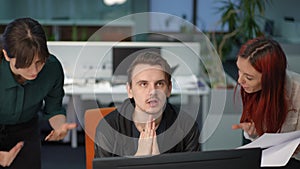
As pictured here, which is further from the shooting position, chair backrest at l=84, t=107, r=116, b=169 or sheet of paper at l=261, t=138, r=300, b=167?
chair backrest at l=84, t=107, r=116, b=169

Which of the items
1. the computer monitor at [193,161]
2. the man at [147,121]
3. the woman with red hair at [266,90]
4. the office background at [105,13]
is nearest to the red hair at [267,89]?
the woman with red hair at [266,90]

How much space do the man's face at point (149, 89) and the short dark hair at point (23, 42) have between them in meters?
0.34

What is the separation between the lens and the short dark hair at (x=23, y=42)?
1408 mm

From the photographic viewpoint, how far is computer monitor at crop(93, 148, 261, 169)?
34.9 inches

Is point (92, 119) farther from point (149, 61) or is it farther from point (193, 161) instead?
point (193, 161)

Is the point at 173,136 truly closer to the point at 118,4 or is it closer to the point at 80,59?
the point at 80,59

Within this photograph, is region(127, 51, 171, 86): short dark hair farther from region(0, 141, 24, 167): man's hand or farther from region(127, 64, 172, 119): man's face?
region(0, 141, 24, 167): man's hand

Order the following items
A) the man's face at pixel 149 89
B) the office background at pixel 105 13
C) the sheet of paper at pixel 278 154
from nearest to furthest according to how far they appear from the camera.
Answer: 1. the sheet of paper at pixel 278 154
2. the man's face at pixel 149 89
3. the office background at pixel 105 13

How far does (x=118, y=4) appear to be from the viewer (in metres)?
7.57

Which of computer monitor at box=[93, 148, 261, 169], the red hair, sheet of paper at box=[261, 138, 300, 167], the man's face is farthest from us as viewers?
the red hair

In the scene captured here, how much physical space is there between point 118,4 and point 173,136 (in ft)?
21.0

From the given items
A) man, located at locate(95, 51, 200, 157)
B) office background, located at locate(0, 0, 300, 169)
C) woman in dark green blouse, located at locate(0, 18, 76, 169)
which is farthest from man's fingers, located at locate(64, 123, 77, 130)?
office background, located at locate(0, 0, 300, 169)

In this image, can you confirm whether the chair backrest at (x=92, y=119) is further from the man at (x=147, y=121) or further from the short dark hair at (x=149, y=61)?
the short dark hair at (x=149, y=61)

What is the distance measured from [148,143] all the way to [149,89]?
18cm
